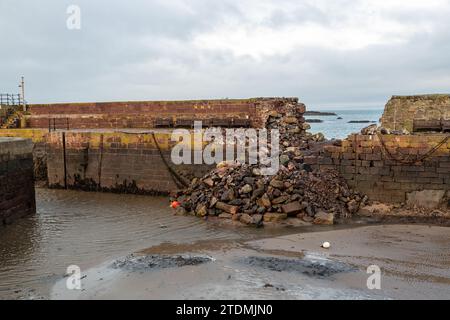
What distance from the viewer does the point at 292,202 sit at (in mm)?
9820

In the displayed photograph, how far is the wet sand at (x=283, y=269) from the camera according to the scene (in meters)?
5.58

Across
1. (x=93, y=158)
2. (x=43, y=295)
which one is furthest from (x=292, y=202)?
(x=93, y=158)

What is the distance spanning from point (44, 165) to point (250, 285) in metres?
12.6

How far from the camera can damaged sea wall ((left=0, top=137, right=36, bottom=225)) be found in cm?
972

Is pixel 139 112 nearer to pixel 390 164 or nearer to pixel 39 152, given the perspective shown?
pixel 39 152

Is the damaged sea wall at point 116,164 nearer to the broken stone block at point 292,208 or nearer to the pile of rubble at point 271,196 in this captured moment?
the pile of rubble at point 271,196

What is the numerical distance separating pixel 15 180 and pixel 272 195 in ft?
20.0

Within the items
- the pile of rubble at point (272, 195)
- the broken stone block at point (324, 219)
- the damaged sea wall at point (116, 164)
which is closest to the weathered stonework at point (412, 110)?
the pile of rubble at point (272, 195)

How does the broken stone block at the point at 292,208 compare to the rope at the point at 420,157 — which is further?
the rope at the point at 420,157

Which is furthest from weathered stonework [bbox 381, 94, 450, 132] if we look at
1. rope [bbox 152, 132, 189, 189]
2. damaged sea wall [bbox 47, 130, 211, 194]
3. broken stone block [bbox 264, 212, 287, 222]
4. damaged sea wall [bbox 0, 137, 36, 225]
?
damaged sea wall [bbox 0, 137, 36, 225]

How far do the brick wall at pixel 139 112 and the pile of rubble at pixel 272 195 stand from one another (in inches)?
182

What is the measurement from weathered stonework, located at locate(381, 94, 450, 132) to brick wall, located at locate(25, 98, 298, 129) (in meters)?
3.55

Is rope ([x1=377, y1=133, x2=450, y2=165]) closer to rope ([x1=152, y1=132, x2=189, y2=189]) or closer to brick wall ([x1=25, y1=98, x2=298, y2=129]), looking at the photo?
brick wall ([x1=25, y1=98, x2=298, y2=129])

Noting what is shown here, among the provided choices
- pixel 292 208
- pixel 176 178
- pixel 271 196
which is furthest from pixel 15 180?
pixel 292 208
